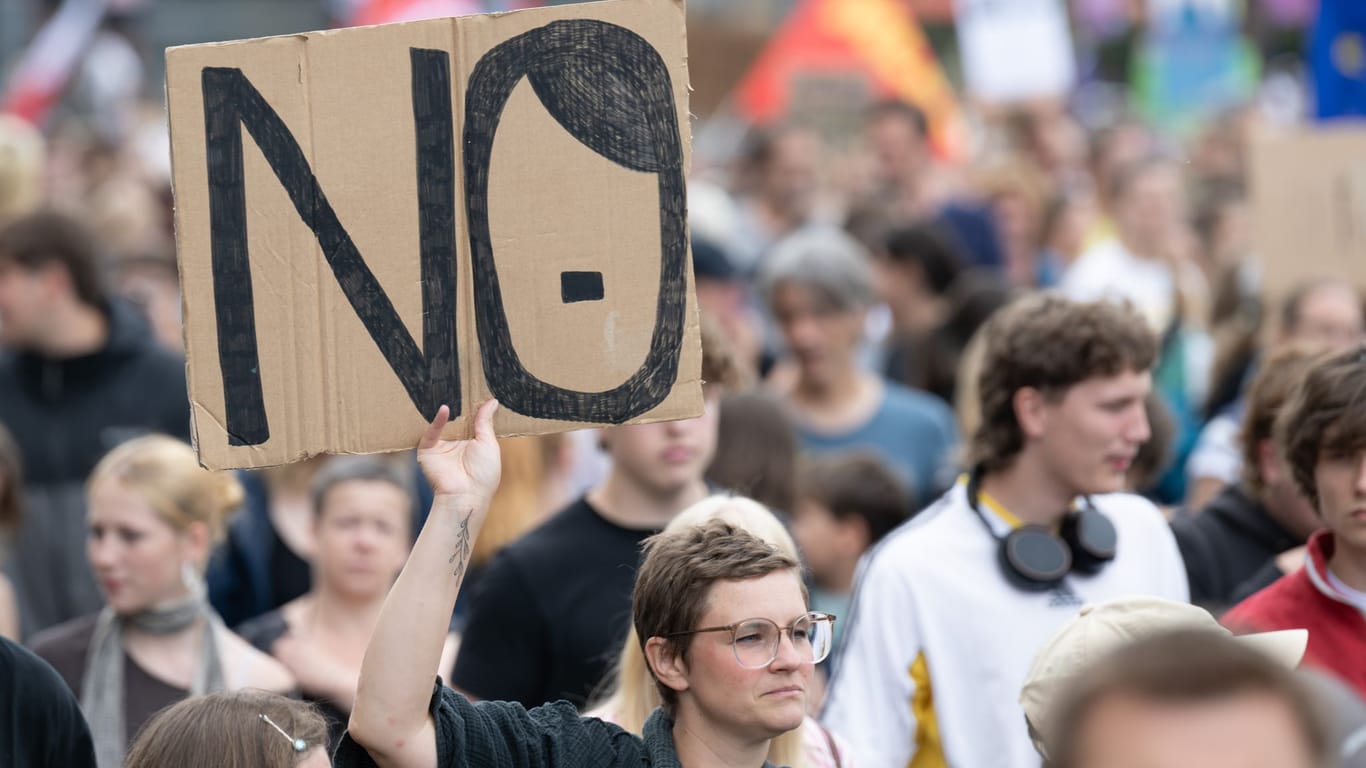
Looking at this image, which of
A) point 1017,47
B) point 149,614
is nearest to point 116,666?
point 149,614

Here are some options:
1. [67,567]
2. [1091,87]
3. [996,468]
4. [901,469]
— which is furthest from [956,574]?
[1091,87]

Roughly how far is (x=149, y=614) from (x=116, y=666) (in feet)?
0.54

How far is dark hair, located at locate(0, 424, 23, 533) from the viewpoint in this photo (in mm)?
5230

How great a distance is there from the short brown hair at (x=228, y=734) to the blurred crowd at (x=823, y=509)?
2 cm

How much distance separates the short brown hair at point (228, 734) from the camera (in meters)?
2.86

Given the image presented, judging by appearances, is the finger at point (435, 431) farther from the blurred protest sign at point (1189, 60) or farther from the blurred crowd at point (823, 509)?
the blurred protest sign at point (1189, 60)

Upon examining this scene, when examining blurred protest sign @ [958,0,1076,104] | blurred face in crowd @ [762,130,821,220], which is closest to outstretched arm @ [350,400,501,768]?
blurred face in crowd @ [762,130,821,220]

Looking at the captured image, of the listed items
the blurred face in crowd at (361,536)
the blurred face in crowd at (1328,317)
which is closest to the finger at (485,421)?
the blurred face in crowd at (361,536)

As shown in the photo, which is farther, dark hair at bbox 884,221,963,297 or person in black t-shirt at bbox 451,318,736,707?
dark hair at bbox 884,221,963,297

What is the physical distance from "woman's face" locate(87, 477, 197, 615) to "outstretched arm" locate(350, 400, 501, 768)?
193cm

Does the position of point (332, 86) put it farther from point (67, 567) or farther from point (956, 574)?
point (67, 567)

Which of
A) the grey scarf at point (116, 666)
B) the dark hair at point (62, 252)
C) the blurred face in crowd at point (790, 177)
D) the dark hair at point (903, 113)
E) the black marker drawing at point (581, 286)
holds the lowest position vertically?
the grey scarf at point (116, 666)

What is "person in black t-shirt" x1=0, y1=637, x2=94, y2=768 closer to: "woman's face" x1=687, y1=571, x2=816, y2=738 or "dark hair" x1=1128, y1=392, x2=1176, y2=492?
"woman's face" x1=687, y1=571, x2=816, y2=738

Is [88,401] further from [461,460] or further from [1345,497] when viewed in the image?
[1345,497]
